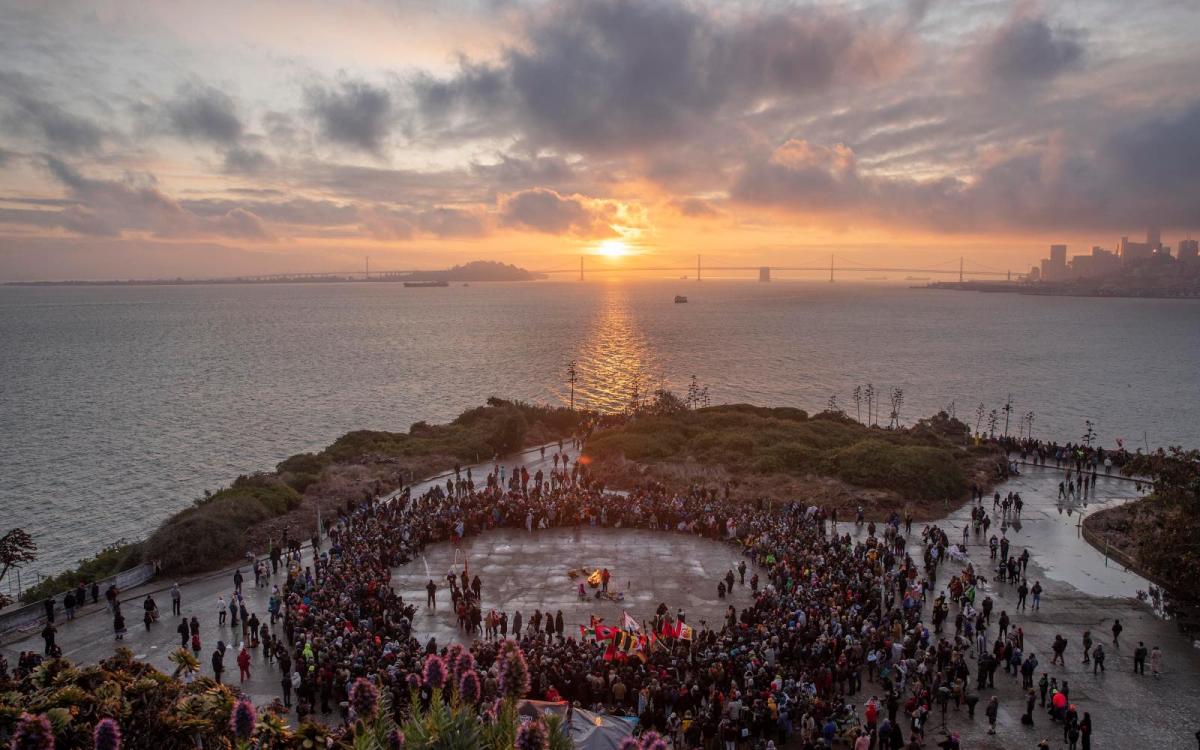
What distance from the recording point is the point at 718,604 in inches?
905

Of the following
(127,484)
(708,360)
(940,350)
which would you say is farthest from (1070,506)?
(940,350)

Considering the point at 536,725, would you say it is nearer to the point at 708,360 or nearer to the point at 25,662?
the point at 25,662

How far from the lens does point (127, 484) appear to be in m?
47.8

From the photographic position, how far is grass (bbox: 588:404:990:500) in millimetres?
36188

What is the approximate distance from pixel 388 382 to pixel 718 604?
78.5 meters

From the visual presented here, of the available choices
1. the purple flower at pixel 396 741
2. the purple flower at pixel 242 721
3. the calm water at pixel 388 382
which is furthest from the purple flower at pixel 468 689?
the calm water at pixel 388 382

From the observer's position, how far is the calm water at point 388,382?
5069 cm

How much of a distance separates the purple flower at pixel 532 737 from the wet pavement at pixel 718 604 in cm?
1254

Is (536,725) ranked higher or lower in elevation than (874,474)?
higher

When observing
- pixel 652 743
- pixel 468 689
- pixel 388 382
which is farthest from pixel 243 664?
pixel 388 382

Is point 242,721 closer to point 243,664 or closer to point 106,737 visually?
point 106,737

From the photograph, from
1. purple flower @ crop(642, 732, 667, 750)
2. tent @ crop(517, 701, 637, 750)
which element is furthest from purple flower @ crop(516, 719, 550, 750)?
tent @ crop(517, 701, 637, 750)

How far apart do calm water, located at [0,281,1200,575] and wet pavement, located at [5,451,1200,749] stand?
60.4ft

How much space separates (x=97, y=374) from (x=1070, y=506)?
369 ft
